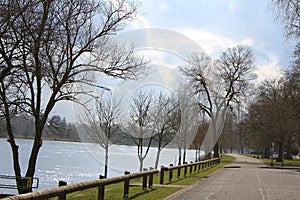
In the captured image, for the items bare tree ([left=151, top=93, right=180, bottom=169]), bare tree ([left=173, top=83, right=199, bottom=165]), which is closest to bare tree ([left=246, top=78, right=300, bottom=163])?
bare tree ([left=173, top=83, right=199, bottom=165])

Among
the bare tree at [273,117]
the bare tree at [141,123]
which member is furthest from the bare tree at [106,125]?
the bare tree at [273,117]

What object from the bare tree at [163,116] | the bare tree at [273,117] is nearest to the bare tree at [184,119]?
the bare tree at [163,116]

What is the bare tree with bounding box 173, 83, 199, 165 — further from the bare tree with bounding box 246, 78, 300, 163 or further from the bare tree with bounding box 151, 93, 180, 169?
the bare tree with bounding box 246, 78, 300, 163

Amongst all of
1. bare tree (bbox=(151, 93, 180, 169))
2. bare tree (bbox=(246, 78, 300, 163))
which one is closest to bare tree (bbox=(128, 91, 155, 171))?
bare tree (bbox=(151, 93, 180, 169))

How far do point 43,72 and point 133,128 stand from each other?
74.1ft

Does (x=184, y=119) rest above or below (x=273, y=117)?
below

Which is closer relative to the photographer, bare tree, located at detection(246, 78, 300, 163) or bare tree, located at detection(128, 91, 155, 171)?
bare tree, located at detection(128, 91, 155, 171)

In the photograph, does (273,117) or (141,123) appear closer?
(141,123)

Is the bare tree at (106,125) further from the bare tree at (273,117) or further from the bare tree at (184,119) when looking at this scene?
the bare tree at (273,117)

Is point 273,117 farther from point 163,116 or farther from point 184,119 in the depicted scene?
point 163,116

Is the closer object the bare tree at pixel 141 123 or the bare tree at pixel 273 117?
the bare tree at pixel 141 123

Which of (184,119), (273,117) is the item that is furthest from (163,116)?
(273,117)

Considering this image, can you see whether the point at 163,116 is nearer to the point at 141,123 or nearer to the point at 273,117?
the point at 141,123

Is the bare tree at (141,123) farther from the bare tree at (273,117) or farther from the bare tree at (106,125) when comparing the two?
the bare tree at (273,117)
